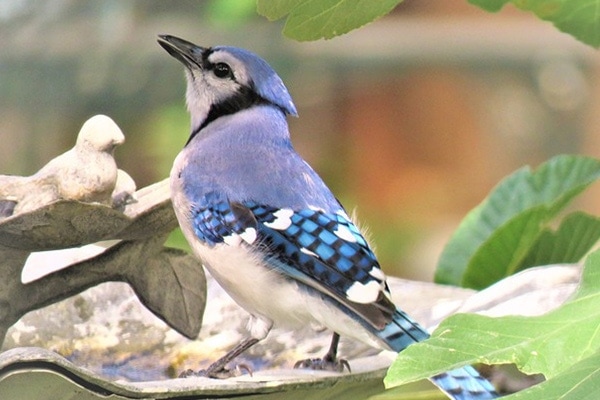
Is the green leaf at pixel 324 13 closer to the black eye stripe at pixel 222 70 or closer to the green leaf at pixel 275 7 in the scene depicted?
the green leaf at pixel 275 7

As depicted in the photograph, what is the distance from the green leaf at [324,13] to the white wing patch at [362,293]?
0.69 ft

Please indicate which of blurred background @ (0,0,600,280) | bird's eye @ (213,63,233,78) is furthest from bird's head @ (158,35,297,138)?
blurred background @ (0,0,600,280)

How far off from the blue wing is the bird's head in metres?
0.18

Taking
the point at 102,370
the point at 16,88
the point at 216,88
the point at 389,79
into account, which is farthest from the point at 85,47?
A: the point at 102,370

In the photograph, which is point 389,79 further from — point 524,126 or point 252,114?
point 252,114

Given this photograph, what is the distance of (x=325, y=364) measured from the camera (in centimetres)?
101

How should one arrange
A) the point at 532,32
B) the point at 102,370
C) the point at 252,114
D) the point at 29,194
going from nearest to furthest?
the point at 29,194 → the point at 102,370 → the point at 252,114 → the point at 532,32

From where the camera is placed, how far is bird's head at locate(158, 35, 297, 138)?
124 centimetres

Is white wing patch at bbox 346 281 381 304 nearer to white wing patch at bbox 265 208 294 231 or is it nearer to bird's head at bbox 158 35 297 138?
white wing patch at bbox 265 208 294 231

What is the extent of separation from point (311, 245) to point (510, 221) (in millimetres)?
315

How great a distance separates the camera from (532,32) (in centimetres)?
342


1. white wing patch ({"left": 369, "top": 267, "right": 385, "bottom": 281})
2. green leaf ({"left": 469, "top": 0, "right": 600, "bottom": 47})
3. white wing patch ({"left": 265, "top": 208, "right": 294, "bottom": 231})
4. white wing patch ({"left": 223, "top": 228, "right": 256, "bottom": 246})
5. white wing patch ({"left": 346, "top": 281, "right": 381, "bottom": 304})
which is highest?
green leaf ({"left": 469, "top": 0, "right": 600, "bottom": 47})

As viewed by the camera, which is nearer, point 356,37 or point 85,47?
point 85,47

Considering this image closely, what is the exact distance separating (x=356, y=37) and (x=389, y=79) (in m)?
0.41
